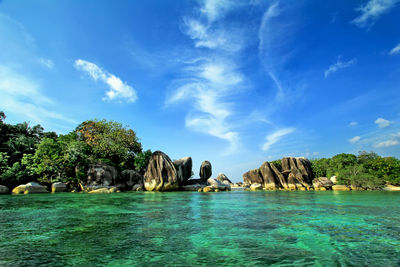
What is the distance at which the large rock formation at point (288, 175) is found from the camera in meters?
45.6

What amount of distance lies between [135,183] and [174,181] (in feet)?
22.1

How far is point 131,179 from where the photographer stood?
34.2m

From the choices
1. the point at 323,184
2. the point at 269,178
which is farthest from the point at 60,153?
the point at 323,184

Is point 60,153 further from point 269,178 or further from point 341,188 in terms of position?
point 341,188

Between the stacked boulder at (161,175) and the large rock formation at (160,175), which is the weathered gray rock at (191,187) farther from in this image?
the large rock formation at (160,175)

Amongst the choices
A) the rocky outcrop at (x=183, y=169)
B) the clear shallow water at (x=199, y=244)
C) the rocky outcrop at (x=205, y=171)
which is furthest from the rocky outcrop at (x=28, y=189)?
the rocky outcrop at (x=205, y=171)

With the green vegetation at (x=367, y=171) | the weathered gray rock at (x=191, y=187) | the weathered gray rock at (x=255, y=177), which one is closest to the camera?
the weathered gray rock at (x=191, y=187)

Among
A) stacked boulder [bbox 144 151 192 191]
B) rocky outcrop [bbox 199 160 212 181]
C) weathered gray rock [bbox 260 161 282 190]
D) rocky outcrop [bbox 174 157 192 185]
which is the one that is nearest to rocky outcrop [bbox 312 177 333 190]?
weathered gray rock [bbox 260 161 282 190]

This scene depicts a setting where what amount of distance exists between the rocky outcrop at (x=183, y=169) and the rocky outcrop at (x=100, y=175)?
413 inches

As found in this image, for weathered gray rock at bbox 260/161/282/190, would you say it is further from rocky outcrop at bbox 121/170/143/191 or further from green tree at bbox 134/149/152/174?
rocky outcrop at bbox 121/170/143/191

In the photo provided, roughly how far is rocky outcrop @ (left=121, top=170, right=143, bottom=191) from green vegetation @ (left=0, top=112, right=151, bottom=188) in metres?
1.46

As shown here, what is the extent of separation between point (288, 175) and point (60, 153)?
148 feet

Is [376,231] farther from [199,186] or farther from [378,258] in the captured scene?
[199,186]

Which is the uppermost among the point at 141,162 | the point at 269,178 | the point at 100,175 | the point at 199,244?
the point at 141,162
